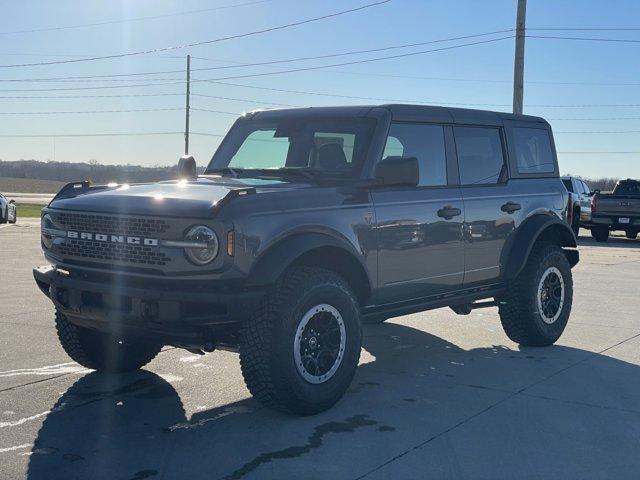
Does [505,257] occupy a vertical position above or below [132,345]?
above

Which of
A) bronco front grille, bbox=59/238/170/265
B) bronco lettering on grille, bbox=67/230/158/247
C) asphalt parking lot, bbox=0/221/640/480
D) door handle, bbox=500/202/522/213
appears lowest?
asphalt parking lot, bbox=0/221/640/480

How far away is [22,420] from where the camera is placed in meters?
4.96

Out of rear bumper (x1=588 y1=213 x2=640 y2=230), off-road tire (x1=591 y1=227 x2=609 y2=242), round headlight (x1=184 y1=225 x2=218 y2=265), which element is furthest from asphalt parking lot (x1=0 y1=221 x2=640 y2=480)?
off-road tire (x1=591 y1=227 x2=609 y2=242)

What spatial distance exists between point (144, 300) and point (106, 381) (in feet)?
4.96

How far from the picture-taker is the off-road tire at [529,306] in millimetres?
7312

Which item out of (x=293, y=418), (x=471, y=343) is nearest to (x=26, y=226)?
(x=471, y=343)

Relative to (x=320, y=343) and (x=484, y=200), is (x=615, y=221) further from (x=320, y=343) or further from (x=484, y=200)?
(x=320, y=343)

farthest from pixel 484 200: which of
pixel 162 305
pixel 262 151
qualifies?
pixel 162 305

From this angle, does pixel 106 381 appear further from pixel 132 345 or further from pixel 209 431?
pixel 209 431

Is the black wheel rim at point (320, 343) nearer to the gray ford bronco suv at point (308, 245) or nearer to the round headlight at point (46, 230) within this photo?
the gray ford bronco suv at point (308, 245)

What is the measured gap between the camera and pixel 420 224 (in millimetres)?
6039

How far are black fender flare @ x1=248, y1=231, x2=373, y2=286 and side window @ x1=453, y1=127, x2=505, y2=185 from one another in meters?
1.84

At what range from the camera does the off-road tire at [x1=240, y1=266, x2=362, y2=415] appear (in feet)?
16.0

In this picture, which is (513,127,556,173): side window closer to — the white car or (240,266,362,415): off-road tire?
(240,266,362,415): off-road tire
